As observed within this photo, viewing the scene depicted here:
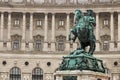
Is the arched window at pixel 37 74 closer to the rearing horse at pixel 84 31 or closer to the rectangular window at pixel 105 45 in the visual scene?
the rectangular window at pixel 105 45

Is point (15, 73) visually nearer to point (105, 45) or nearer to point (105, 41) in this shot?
point (105, 45)

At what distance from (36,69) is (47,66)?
2.18m

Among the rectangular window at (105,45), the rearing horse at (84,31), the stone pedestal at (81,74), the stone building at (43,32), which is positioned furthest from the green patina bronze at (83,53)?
the rectangular window at (105,45)

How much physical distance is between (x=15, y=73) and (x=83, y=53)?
58035 millimetres

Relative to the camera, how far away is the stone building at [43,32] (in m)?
88.4

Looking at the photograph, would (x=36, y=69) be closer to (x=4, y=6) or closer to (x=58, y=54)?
(x=58, y=54)

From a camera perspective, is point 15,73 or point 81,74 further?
point 15,73

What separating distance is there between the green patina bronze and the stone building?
56.4 meters

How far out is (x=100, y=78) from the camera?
3078 cm

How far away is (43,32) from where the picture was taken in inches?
3652

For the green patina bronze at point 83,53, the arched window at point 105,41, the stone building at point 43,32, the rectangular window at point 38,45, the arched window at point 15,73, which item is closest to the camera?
the green patina bronze at point 83,53

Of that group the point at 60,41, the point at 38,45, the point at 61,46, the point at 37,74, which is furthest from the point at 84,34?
the point at 38,45

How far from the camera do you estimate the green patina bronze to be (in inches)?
1199

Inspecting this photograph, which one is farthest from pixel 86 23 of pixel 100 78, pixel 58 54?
pixel 58 54
